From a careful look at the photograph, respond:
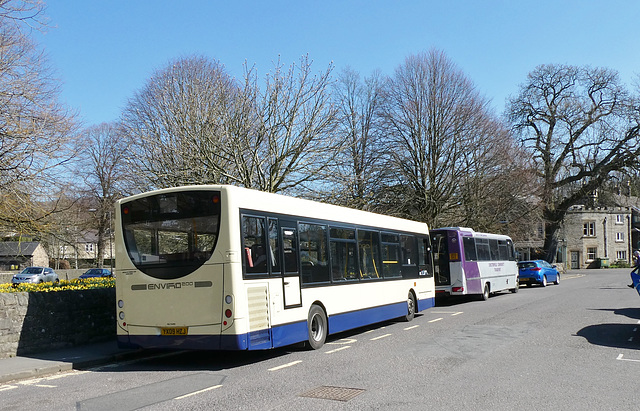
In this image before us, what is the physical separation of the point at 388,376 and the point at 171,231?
171 inches

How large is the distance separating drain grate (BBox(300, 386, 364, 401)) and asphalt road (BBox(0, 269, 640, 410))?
13 mm

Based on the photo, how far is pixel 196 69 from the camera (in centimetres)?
3194

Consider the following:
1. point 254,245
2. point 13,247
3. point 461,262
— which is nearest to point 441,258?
point 461,262

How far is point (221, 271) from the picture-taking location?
30.3 feet

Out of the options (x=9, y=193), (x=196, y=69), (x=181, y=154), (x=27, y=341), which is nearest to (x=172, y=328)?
(x=27, y=341)

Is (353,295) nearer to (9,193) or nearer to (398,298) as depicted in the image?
(398,298)

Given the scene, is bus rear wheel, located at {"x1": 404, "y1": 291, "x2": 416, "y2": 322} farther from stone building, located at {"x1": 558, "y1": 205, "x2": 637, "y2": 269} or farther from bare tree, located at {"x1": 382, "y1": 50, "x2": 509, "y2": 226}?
stone building, located at {"x1": 558, "y1": 205, "x2": 637, "y2": 269}

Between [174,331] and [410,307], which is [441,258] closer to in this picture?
[410,307]

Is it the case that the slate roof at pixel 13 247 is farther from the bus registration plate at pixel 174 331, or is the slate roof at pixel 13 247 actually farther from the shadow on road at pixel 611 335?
the shadow on road at pixel 611 335

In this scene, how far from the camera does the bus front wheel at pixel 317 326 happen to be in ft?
36.7

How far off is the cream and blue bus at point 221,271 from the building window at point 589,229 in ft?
247

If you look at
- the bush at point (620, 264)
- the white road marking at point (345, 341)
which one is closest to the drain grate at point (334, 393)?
the white road marking at point (345, 341)

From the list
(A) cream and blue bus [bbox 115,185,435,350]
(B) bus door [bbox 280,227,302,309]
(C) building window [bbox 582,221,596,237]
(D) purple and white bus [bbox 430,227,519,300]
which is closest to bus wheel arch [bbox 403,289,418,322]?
(A) cream and blue bus [bbox 115,185,435,350]

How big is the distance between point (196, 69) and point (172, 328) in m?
24.7
